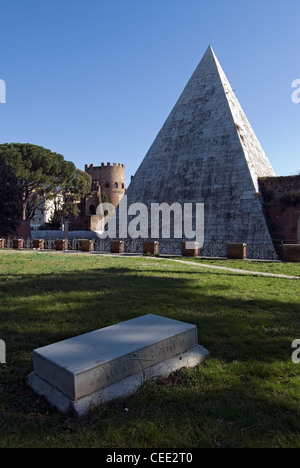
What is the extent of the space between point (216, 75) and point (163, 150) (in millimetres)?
6632

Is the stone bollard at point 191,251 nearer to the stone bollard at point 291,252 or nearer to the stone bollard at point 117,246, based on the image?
the stone bollard at point 117,246

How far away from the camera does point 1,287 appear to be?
23.2 ft

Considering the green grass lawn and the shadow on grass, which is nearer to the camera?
the green grass lawn

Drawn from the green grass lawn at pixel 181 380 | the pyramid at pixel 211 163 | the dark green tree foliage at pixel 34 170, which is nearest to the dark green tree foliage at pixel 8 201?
the dark green tree foliage at pixel 34 170

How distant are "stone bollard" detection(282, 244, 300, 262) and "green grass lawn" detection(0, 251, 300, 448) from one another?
8.18 metres

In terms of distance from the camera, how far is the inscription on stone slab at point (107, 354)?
8.51 ft

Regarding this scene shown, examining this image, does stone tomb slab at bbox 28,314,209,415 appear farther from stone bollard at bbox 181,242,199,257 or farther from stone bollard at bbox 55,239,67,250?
stone bollard at bbox 55,239,67,250

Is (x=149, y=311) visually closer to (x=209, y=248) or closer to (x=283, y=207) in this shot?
(x=209, y=248)

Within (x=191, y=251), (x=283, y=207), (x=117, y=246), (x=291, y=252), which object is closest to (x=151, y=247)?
(x=191, y=251)

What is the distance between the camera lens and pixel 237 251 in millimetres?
14977

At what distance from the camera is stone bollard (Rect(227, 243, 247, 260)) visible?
1489 cm

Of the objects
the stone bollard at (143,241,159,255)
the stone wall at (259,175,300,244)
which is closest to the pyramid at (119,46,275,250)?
the stone wall at (259,175,300,244)

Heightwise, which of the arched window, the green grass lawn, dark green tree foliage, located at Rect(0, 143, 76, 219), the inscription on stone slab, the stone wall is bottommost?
the green grass lawn

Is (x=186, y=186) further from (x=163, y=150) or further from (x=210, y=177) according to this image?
(x=163, y=150)
